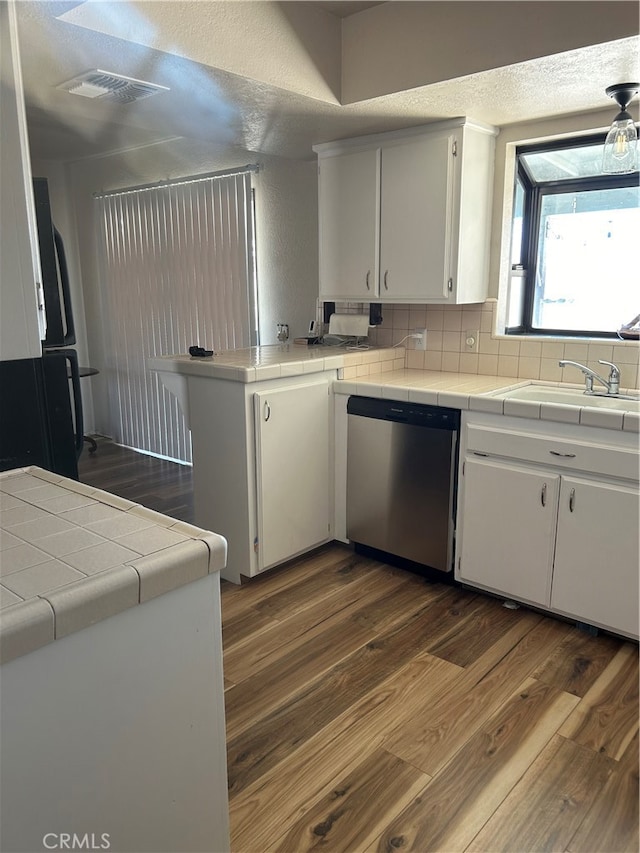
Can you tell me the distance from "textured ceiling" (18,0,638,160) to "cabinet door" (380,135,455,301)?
15 cm

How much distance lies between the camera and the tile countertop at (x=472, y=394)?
7.68 feet

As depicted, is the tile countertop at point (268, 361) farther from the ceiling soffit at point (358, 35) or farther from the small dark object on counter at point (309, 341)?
the ceiling soffit at point (358, 35)

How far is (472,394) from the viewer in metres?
2.71

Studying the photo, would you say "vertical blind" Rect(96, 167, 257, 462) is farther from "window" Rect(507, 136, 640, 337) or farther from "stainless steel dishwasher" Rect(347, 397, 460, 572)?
"window" Rect(507, 136, 640, 337)

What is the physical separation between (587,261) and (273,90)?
1715 millimetres

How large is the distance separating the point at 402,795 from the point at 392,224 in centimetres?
253

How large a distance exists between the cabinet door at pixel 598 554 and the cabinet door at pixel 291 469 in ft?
3.92

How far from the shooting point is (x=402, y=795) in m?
1.77

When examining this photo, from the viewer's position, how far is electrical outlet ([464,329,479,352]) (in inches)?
132

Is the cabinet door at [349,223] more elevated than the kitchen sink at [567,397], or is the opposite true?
the cabinet door at [349,223]

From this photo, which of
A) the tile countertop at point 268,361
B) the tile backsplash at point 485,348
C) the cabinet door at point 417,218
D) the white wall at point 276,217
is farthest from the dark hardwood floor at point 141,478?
the cabinet door at point 417,218

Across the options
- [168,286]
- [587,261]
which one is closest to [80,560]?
[587,261]

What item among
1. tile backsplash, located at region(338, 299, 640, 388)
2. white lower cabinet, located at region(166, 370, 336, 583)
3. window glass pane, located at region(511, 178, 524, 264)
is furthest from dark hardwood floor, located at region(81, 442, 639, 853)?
window glass pane, located at region(511, 178, 524, 264)

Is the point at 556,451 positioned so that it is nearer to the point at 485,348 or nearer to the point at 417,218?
the point at 485,348
